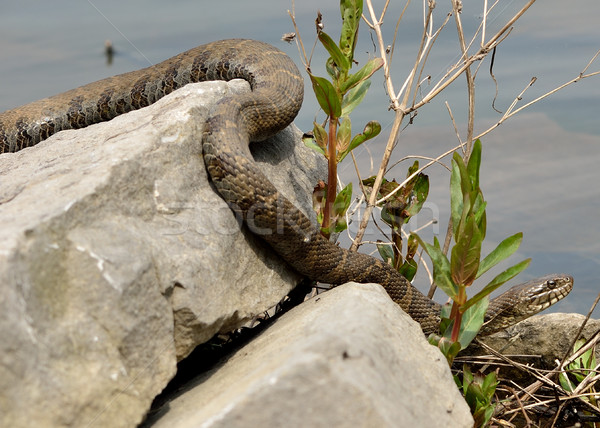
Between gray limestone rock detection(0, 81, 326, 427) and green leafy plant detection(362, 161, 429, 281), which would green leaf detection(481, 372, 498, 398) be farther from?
gray limestone rock detection(0, 81, 326, 427)

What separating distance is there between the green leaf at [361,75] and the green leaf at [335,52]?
3.2 inches

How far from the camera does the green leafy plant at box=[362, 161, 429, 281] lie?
570cm

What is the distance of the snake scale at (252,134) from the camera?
4.49 meters

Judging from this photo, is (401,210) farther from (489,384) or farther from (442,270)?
(489,384)

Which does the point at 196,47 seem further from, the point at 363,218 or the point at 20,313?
the point at 20,313

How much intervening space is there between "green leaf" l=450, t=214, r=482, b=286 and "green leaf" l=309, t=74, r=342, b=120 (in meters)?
1.46

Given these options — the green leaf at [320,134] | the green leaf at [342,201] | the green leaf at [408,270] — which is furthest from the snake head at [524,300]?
the green leaf at [320,134]

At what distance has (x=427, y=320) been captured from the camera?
5617mm

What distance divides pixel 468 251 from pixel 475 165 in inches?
21.2

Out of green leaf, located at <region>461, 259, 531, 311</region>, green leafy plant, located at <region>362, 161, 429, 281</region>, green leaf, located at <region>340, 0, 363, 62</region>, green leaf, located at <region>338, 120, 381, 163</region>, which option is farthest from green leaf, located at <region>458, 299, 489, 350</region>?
green leaf, located at <region>340, 0, 363, 62</region>

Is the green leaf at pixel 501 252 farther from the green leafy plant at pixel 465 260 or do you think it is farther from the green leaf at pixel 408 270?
the green leaf at pixel 408 270

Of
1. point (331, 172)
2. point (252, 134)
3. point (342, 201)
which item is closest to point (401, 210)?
point (342, 201)

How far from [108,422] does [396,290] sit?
2890mm

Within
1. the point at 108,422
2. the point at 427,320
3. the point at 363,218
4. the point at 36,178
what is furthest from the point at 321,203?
the point at 108,422
